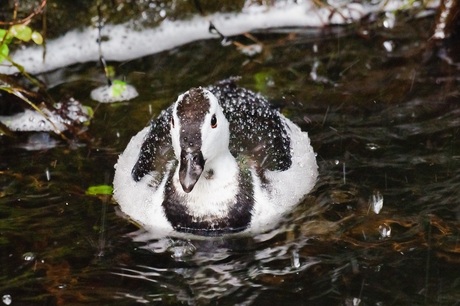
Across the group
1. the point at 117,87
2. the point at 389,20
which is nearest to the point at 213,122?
the point at 117,87

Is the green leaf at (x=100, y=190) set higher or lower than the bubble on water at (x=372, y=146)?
lower

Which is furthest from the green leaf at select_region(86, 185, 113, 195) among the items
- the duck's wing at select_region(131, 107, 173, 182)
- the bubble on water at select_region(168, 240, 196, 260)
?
the bubble on water at select_region(168, 240, 196, 260)

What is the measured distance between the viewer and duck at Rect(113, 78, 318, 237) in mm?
6371

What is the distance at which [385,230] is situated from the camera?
6.58 m

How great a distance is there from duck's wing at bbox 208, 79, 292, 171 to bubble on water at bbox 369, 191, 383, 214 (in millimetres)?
688

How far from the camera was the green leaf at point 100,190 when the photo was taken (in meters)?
7.32

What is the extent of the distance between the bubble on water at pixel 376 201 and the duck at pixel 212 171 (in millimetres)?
513

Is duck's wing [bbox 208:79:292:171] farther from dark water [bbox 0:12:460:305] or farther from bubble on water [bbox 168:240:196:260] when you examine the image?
bubble on water [bbox 168:240:196:260]

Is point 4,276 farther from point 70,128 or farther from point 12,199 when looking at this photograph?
point 70,128

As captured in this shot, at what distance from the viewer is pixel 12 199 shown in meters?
7.25

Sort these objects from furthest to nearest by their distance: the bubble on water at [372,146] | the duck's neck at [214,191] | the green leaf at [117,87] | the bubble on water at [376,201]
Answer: the green leaf at [117,87] < the bubble on water at [372,146] < the bubble on water at [376,201] < the duck's neck at [214,191]

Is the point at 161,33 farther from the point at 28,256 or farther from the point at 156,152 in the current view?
the point at 28,256

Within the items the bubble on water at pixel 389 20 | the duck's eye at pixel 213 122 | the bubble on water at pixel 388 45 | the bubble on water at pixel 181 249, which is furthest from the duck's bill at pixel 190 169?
the bubble on water at pixel 389 20

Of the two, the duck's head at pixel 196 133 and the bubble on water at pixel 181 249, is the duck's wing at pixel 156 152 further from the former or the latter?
the bubble on water at pixel 181 249
